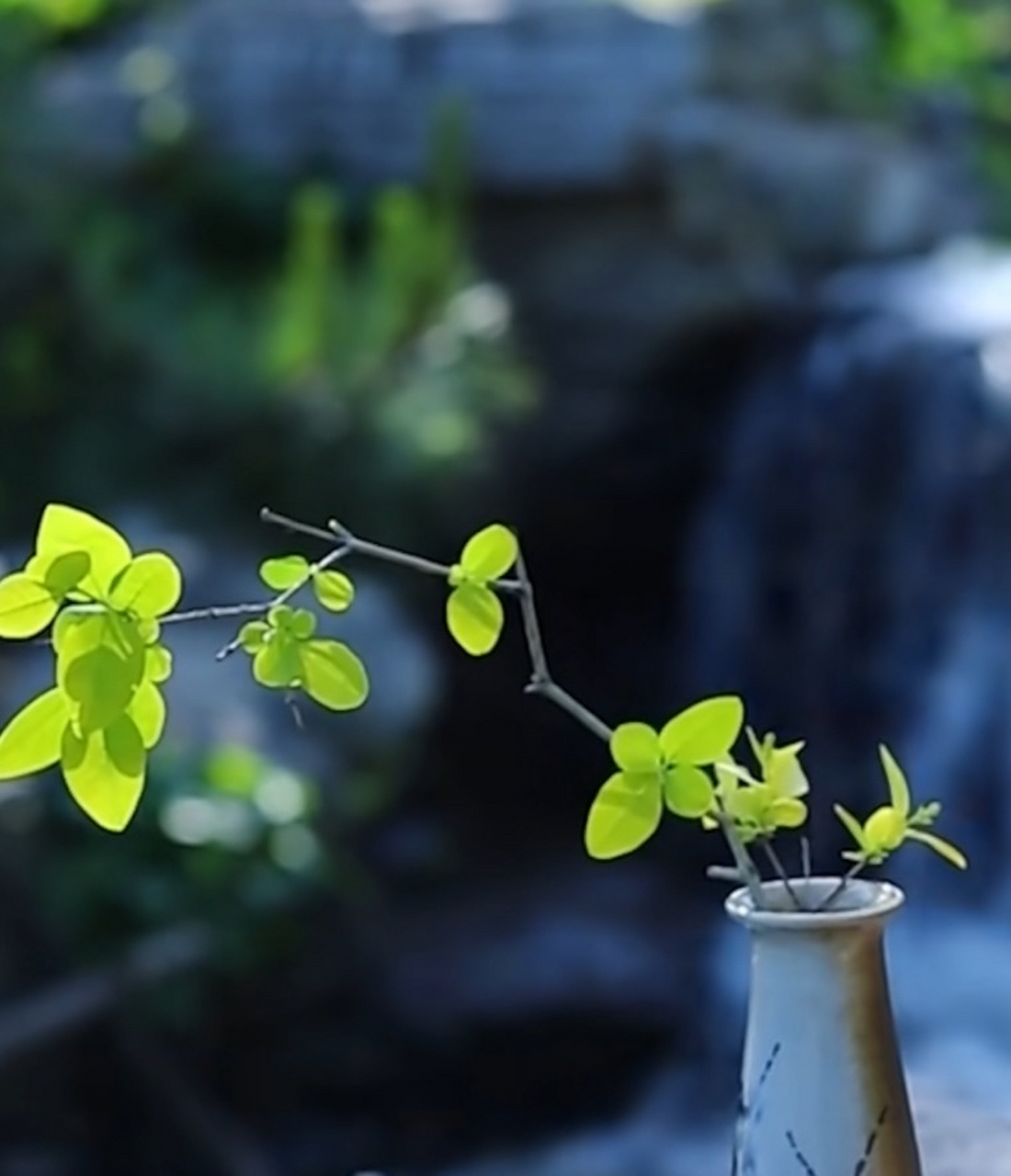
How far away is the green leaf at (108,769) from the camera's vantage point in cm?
73

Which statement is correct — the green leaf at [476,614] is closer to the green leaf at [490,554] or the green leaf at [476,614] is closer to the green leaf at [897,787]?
the green leaf at [490,554]

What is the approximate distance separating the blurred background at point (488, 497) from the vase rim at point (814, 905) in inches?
66.9

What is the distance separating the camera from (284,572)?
0.78 metres

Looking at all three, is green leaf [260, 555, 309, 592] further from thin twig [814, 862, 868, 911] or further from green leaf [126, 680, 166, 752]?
thin twig [814, 862, 868, 911]

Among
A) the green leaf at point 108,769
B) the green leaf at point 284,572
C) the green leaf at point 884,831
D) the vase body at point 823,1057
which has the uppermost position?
the green leaf at point 284,572

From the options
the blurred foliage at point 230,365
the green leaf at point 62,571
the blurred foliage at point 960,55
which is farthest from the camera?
the blurred foliage at point 230,365

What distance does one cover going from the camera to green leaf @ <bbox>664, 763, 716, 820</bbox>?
76cm

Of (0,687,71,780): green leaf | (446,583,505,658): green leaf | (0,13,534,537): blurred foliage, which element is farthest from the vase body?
(0,13,534,537): blurred foliage

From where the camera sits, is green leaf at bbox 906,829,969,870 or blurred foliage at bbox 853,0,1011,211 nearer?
green leaf at bbox 906,829,969,870

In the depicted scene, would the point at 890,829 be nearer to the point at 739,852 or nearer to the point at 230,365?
the point at 739,852

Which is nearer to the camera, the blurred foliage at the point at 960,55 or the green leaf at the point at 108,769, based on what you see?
the green leaf at the point at 108,769

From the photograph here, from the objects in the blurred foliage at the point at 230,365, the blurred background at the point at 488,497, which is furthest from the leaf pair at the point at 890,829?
the blurred foliage at the point at 230,365

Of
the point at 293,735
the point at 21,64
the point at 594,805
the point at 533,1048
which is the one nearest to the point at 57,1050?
the point at 293,735

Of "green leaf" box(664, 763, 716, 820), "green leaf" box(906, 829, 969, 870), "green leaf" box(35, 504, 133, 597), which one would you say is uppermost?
"green leaf" box(35, 504, 133, 597)
